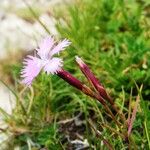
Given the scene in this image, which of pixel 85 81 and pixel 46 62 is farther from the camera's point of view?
pixel 85 81

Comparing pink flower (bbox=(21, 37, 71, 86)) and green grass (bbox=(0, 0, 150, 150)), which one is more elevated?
pink flower (bbox=(21, 37, 71, 86))

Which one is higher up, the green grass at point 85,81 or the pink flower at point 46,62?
the pink flower at point 46,62

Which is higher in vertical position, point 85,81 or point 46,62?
point 46,62

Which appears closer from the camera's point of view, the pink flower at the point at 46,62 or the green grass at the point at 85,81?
the pink flower at the point at 46,62

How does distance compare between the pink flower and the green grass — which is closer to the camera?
the pink flower
